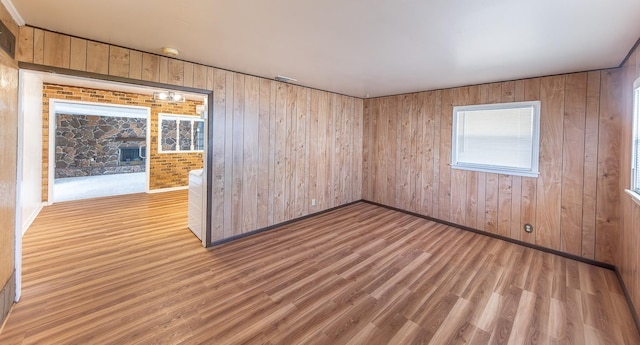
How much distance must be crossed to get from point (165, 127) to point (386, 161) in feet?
19.5

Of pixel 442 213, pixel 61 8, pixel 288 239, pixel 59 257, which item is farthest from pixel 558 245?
pixel 59 257

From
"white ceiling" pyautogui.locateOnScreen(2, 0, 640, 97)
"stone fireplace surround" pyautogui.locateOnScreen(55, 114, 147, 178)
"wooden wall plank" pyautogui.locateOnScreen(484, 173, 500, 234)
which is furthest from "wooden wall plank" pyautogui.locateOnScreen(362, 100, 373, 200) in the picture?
"stone fireplace surround" pyautogui.locateOnScreen(55, 114, 147, 178)

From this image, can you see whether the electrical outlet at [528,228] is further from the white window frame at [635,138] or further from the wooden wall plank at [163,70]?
the wooden wall plank at [163,70]

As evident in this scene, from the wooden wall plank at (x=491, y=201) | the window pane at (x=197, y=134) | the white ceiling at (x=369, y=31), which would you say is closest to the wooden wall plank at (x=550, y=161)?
the white ceiling at (x=369, y=31)

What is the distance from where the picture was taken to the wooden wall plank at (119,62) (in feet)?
8.50

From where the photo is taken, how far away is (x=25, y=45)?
2.17 metres

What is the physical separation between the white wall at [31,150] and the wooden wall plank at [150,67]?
248 cm

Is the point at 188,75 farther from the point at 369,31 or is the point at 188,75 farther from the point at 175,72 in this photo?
the point at 369,31

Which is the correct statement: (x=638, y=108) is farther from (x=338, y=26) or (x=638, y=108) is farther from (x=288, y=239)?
(x=288, y=239)

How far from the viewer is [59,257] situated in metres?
2.98

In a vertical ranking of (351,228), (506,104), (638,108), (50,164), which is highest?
(506,104)

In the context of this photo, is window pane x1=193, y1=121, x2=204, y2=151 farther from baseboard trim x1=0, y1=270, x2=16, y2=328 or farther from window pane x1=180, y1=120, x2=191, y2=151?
baseboard trim x1=0, y1=270, x2=16, y2=328

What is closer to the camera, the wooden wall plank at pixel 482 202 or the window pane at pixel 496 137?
the window pane at pixel 496 137

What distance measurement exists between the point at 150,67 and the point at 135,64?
134 mm
